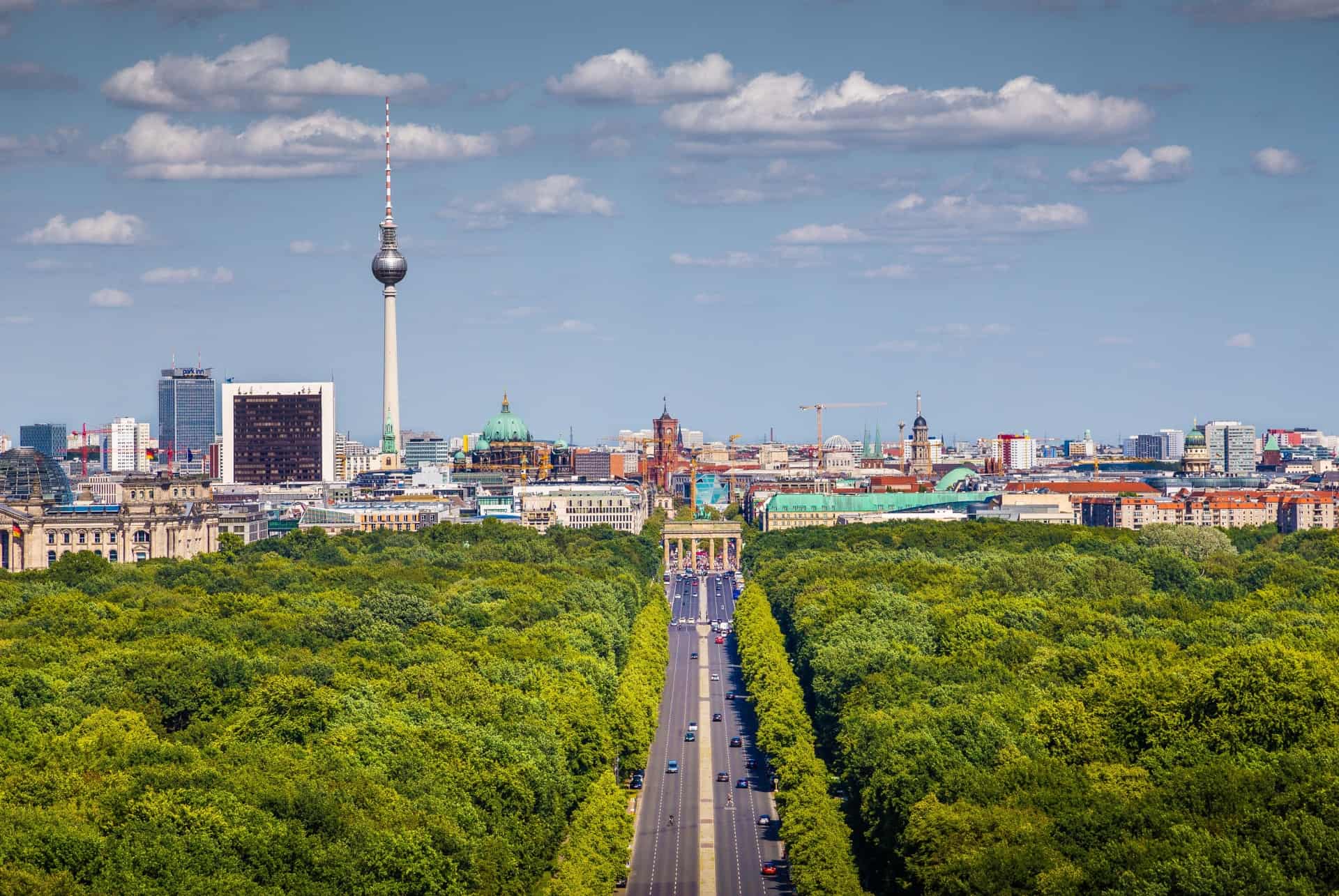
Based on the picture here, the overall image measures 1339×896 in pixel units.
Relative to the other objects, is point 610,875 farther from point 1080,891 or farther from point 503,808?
point 1080,891

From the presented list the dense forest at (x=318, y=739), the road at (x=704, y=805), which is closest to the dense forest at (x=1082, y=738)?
the road at (x=704, y=805)

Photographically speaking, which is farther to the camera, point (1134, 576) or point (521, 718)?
point (1134, 576)

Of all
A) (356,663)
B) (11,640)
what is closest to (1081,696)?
(356,663)

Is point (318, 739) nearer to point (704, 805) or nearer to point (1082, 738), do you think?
point (704, 805)

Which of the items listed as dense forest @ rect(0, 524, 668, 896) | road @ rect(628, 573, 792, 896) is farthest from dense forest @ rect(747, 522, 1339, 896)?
dense forest @ rect(0, 524, 668, 896)

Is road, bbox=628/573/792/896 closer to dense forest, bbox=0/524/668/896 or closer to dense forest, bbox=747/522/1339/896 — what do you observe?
dense forest, bbox=0/524/668/896

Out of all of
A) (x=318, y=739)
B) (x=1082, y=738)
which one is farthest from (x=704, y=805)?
(x=318, y=739)
